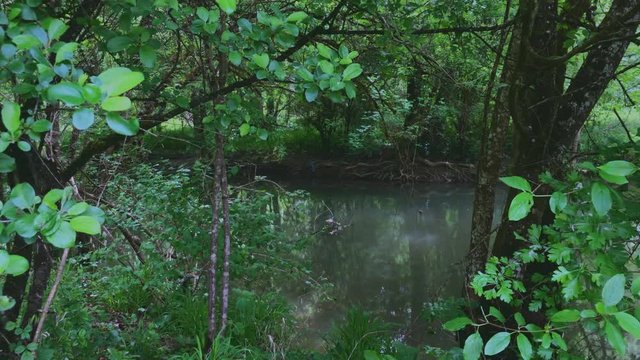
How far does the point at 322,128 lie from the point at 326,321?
29.5 feet

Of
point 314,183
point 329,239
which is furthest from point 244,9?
point 314,183

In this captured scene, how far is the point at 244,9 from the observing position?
269 cm

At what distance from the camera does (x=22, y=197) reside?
88 centimetres

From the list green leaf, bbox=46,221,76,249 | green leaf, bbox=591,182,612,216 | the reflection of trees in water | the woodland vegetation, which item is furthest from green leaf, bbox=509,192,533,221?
the reflection of trees in water

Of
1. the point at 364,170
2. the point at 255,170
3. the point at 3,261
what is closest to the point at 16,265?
the point at 3,261

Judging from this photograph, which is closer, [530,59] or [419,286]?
[530,59]

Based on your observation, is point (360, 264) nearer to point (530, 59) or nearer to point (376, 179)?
point (530, 59)

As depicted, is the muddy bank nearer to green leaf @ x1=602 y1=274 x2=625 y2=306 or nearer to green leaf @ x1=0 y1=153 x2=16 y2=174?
green leaf @ x1=602 y1=274 x2=625 y2=306

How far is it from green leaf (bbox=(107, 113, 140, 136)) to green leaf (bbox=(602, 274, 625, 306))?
953 mm

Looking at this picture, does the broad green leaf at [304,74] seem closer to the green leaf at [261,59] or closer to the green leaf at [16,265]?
the green leaf at [261,59]

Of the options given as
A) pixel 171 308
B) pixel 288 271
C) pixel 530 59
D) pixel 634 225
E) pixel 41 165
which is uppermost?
pixel 530 59

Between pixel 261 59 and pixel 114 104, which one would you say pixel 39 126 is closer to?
pixel 114 104

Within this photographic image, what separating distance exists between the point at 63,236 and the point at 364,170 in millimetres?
12918

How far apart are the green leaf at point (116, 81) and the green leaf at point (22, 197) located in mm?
266
